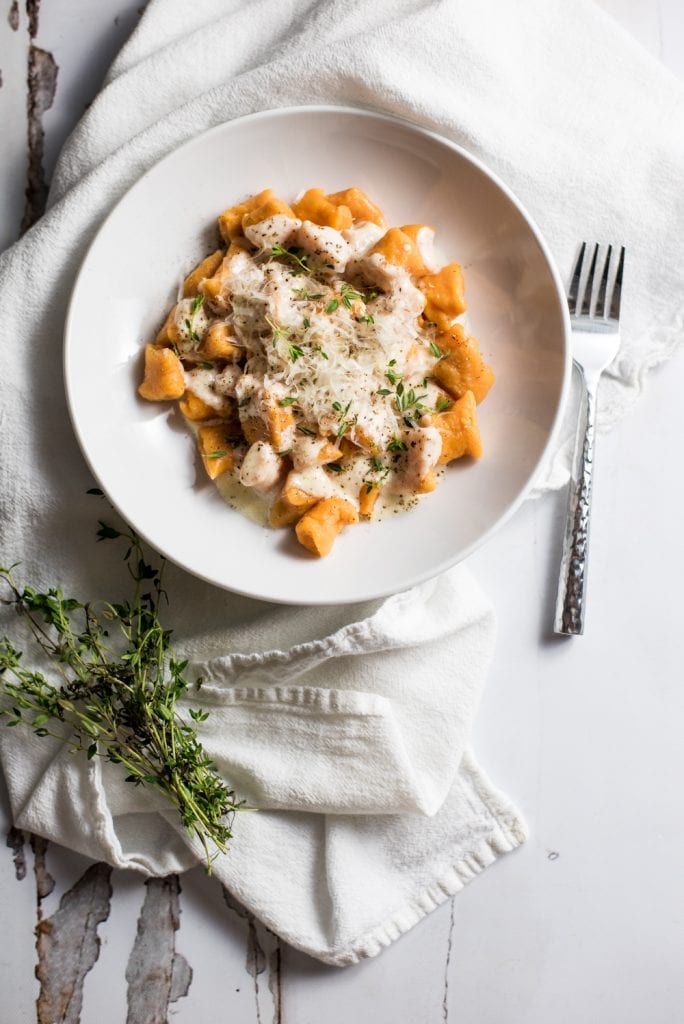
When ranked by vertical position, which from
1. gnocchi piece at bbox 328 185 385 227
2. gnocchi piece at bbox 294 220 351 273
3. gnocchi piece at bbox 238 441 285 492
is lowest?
gnocchi piece at bbox 238 441 285 492

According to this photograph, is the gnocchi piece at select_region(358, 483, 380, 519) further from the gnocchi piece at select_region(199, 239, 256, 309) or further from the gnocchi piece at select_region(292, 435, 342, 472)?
the gnocchi piece at select_region(199, 239, 256, 309)

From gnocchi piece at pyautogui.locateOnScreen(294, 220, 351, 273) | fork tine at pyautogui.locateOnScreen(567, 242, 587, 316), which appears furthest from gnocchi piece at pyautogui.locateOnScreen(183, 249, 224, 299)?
fork tine at pyautogui.locateOnScreen(567, 242, 587, 316)

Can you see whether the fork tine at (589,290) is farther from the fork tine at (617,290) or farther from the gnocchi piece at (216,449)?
the gnocchi piece at (216,449)

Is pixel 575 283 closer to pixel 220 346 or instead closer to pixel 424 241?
pixel 424 241

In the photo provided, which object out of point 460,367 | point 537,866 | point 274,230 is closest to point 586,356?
point 460,367

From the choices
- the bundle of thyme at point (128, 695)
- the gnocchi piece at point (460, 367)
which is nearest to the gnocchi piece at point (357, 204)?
the gnocchi piece at point (460, 367)
